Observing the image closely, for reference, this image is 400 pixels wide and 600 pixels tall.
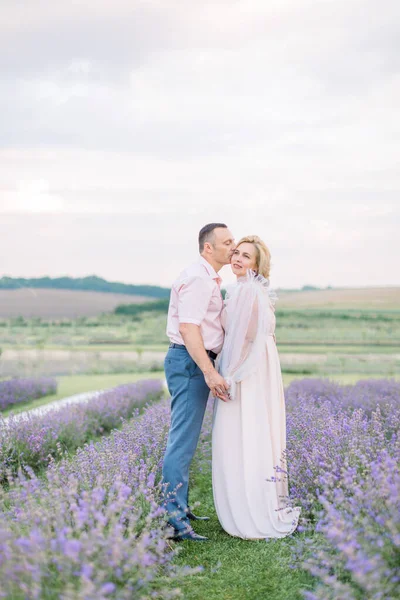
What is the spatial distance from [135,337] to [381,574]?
15170 mm

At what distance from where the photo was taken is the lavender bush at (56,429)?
17.6 ft

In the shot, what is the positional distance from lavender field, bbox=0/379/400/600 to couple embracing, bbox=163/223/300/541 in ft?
0.46

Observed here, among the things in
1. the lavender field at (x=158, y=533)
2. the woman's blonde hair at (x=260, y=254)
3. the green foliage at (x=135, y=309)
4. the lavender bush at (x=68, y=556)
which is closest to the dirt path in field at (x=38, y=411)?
the lavender field at (x=158, y=533)

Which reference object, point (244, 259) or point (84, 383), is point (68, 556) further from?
point (84, 383)

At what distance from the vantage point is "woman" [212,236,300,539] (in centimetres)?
383

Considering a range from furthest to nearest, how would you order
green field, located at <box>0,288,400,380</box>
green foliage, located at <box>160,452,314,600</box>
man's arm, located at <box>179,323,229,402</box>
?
1. green field, located at <box>0,288,400,380</box>
2. man's arm, located at <box>179,323,229,402</box>
3. green foliage, located at <box>160,452,314,600</box>

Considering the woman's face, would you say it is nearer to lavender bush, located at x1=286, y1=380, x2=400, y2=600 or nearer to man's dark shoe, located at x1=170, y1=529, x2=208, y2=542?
lavender bush, located at x1=286, y1=380, x2=400, y2=600

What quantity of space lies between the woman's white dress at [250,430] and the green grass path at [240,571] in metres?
0.14

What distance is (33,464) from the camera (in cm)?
566

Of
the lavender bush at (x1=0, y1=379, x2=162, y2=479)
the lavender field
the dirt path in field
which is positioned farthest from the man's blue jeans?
the dirt path in field

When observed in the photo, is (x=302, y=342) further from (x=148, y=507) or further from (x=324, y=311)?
(x=148, y=507)

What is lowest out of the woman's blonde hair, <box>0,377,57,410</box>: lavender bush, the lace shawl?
<box>0,377,57,410</box>: lavender bush

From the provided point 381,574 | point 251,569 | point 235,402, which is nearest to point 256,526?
point 251,569

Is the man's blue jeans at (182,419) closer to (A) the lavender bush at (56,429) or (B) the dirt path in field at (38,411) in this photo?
(A) the lavender bush at (56,429)
